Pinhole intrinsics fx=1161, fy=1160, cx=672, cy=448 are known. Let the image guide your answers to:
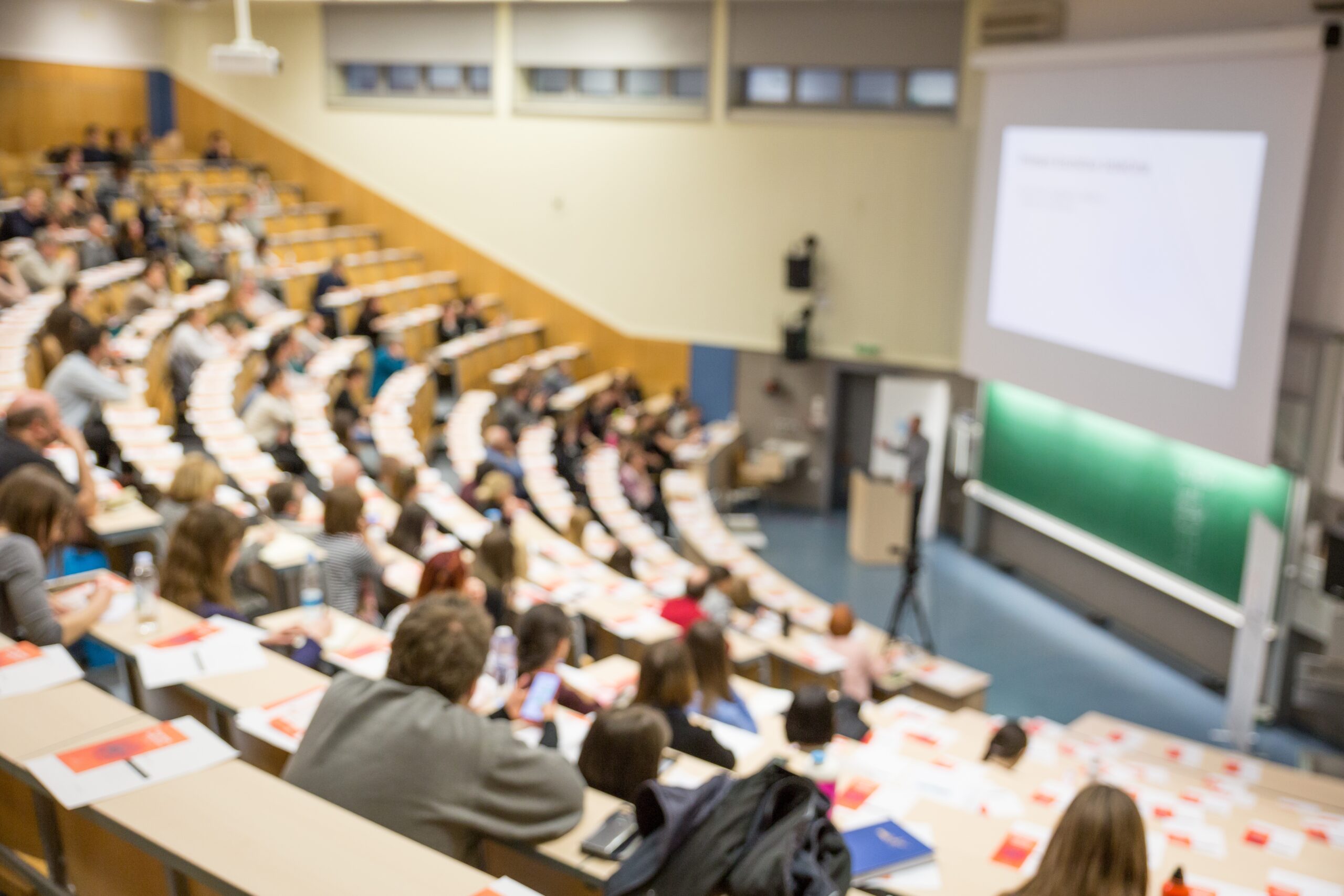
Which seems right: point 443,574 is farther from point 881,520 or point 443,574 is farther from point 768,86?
point 768,86

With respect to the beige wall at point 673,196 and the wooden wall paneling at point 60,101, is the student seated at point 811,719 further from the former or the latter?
the wooden wall paneling at point 60,101

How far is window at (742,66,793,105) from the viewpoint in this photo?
12.2 meters

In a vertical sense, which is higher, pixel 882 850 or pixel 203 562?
pixel 203 562

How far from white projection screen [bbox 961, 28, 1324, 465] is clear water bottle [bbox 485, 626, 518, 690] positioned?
5561 millimetres

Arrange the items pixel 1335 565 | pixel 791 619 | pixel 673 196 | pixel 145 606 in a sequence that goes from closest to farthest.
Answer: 1. pixel 145 606
2. pixel 1335 565
3. pixel 791 619
4. pixel 673 196

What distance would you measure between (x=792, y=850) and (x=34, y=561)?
7.84ft

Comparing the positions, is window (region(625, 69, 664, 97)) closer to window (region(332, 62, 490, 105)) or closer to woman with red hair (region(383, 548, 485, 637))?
window (region(332, 62, 490, 105))

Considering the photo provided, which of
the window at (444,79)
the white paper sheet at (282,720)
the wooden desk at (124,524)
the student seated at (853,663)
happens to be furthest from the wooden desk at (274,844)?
the window at (444,79)

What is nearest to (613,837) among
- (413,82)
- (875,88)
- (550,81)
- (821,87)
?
(875,88)

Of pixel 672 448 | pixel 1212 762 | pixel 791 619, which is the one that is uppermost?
pixel 672 448

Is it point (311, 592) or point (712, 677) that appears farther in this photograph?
point (712, 677)

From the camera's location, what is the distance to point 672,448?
38.6 ft

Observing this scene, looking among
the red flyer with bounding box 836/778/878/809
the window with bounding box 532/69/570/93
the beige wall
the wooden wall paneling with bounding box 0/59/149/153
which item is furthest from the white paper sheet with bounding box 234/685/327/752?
the wooden wall paneling with bounding box 0/59/149/153

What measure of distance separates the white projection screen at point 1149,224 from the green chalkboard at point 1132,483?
614 millimetres
